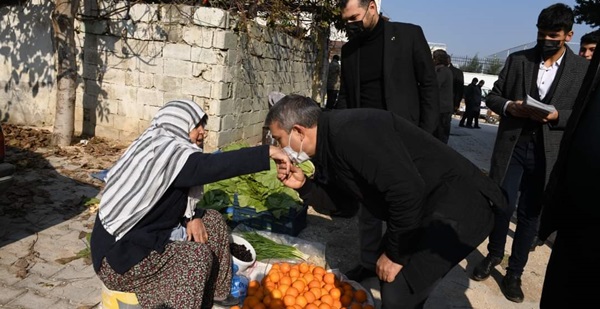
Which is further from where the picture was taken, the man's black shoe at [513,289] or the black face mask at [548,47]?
the man's black shoe at [513,289]

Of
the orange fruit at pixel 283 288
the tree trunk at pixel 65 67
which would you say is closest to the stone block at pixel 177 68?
the tree trunk at pixel 65 67

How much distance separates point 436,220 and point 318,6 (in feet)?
29.0

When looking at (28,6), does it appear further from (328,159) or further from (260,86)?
(328,159)

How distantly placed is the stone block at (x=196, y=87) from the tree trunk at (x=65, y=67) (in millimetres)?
1793

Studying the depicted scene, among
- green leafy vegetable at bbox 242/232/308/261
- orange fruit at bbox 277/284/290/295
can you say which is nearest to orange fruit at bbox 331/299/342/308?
orange fruit at bbox 277/284/290/295

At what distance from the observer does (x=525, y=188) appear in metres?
3.45

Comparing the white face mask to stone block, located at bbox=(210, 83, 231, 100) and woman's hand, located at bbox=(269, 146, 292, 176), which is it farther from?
stone block, located at bbox=(210, 83, 231, 100)

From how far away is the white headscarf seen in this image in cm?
229

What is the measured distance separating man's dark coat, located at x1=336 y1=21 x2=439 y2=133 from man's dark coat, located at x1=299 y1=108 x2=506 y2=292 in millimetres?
1112

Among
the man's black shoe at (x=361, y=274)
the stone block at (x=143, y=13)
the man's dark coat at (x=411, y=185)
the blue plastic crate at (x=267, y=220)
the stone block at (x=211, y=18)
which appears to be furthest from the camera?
the stone block at (x=143, y=13)

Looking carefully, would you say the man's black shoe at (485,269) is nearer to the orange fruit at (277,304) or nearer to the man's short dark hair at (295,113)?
the orange fruit at (277,304)

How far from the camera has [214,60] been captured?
6.62 meters

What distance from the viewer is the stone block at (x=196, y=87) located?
6725 mm

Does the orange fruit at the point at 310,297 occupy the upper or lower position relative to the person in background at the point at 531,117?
lower
